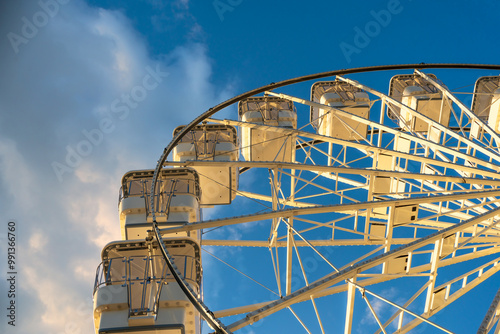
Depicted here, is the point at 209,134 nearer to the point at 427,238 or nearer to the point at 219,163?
the point at 219,163

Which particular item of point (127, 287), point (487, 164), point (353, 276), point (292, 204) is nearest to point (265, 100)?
point (292, 204)

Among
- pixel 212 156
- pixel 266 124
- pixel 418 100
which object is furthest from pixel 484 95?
pixel 212 156

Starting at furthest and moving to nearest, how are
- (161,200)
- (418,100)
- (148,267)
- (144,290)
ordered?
(418,100)
(161,200)
(148,267)
(144,290)

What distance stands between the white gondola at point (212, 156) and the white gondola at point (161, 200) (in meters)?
1.63

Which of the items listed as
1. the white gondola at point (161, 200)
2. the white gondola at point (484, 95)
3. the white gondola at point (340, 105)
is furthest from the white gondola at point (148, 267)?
the white gondola at point (484, 95)

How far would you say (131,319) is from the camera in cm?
1215

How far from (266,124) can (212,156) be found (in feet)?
16.4

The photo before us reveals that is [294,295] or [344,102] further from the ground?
[344,102]

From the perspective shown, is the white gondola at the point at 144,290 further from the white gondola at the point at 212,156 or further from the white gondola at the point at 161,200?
the white gondola at the point at 212,156

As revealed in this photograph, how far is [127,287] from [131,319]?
1.06 m

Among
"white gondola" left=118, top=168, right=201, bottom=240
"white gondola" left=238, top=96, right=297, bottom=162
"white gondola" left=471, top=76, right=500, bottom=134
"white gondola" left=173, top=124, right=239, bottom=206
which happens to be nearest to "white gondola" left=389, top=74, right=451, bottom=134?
"white gondola" left=471, top=76, right=500, bottom=134

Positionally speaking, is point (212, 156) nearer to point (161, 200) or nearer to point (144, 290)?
point (161, 200)

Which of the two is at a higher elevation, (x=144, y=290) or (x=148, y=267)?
(x=148, y=267)

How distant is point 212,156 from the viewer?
19562mm
